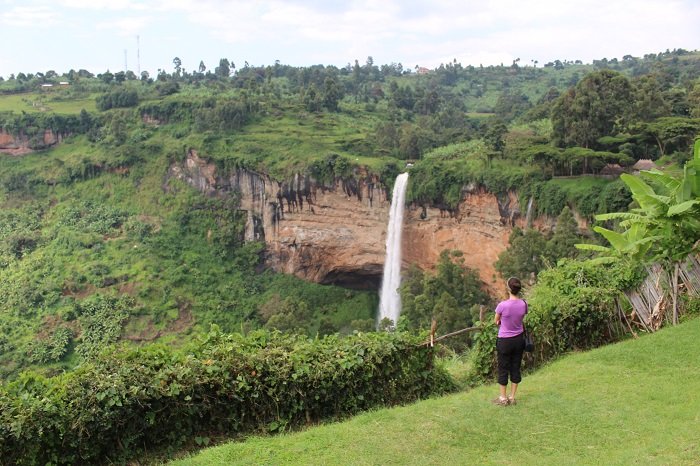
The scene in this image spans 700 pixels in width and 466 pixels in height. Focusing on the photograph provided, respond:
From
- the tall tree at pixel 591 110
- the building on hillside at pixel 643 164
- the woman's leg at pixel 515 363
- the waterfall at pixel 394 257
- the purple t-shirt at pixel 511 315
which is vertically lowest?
the waterfall at pixel 394 257

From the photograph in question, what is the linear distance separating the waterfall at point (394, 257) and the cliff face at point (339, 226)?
475 millimetres

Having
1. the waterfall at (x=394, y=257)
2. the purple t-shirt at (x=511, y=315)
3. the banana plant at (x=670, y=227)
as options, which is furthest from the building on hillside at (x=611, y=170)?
the purple t-shirt at (x=511, y=315)

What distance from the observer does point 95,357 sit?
5.82 m

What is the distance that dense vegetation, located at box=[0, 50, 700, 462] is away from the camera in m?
7.71

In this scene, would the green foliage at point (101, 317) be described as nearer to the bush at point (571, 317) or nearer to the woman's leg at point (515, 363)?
A: the bush at point (571, 317)

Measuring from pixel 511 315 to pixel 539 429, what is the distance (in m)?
1.11

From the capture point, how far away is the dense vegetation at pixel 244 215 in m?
7.71

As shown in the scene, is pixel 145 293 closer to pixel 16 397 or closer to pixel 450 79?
pixel 16 397

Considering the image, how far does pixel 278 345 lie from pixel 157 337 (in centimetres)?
2474

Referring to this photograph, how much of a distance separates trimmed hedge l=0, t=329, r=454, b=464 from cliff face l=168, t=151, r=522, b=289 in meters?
21.5

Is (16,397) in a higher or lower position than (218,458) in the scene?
higher

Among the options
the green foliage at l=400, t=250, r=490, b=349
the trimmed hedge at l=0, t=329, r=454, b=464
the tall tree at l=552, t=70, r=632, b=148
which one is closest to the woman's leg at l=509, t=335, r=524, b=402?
the trimmed hedge at l=0, t=329, r=454, b=464

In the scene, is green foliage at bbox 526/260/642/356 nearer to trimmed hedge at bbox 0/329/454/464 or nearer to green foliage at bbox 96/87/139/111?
trimmed hedge at bbox 0/329/454/464

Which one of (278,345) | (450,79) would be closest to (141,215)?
(278,345)
